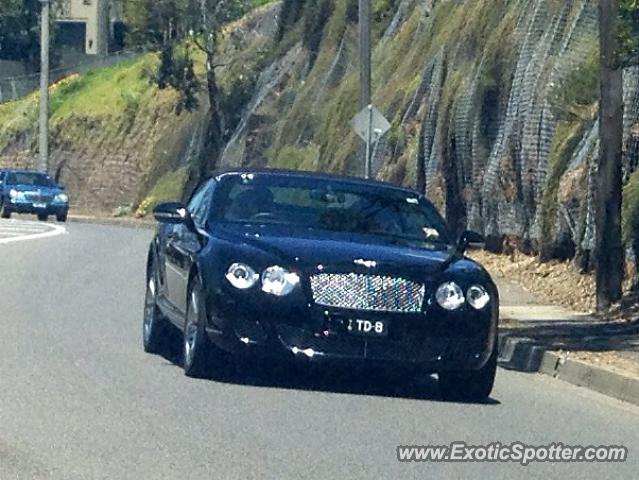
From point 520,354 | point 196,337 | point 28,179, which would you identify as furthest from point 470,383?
point 28,179

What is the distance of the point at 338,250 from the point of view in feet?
41.5

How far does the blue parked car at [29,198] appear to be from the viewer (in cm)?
4869

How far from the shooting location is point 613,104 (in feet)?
63.0

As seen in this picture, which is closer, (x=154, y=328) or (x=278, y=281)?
(x=278, y=281)

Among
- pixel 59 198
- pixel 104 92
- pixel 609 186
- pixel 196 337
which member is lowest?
pixel 59 198

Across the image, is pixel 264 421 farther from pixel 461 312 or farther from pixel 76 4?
pixel 76 4

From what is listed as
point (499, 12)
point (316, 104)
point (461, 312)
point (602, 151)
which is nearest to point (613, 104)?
point (602, 151)

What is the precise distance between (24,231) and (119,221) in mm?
15102

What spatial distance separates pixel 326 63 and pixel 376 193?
1423 inches

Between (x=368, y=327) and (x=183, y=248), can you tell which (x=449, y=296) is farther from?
(x=183, y=248)

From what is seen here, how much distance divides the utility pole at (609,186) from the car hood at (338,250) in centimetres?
636

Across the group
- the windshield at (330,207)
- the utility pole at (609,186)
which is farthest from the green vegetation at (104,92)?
the windshield at (330,207)

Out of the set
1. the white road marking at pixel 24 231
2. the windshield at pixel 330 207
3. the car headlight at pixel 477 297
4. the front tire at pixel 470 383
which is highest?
the windshield at pixel 330 207

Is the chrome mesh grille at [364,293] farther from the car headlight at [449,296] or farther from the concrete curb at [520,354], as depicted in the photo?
the concrete curb at [520,354]
